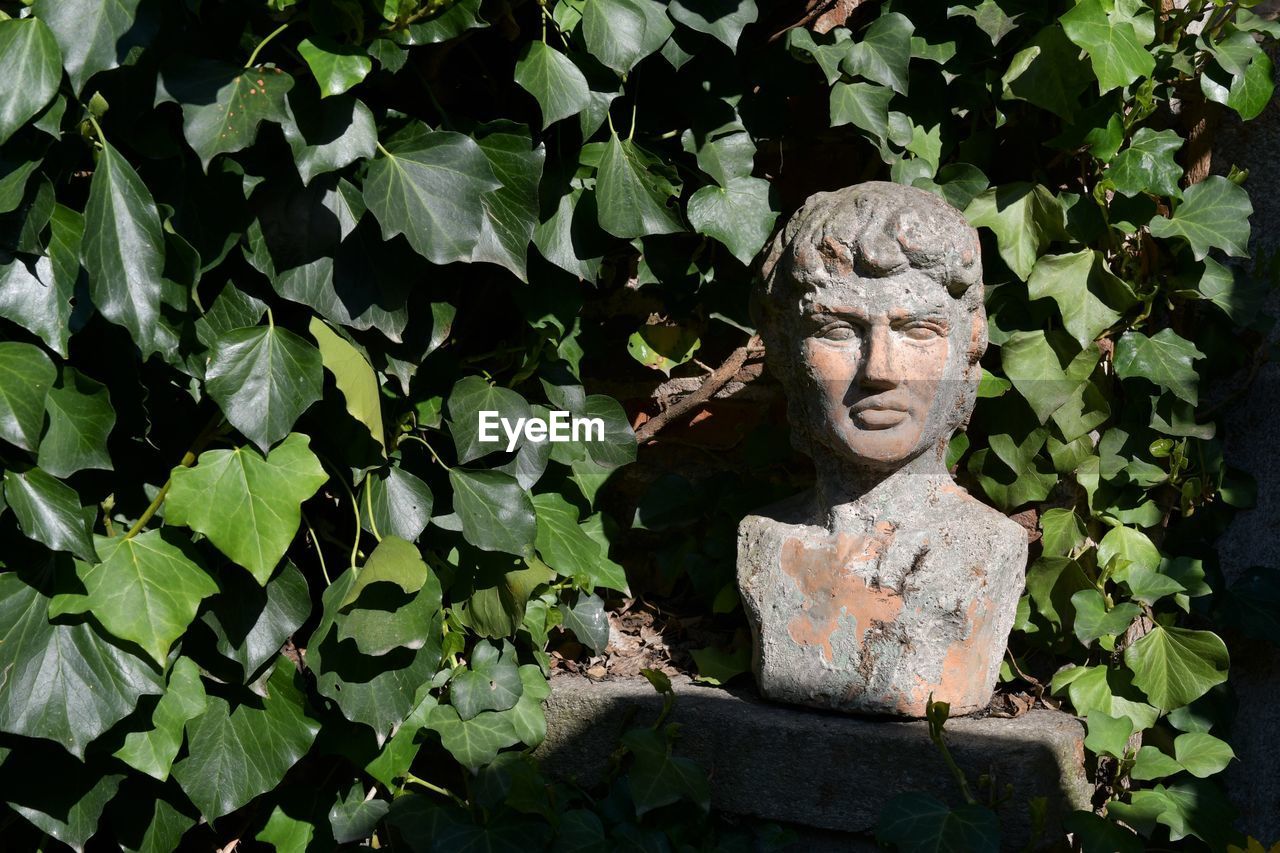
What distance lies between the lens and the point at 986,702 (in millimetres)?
2385

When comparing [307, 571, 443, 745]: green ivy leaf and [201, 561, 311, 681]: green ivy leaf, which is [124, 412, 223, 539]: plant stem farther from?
[307, 571, 443, 745]: green ivy leaf

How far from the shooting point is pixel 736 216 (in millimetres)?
2449

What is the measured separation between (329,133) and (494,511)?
66 cm

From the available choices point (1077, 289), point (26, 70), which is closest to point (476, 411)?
point (26, 70)

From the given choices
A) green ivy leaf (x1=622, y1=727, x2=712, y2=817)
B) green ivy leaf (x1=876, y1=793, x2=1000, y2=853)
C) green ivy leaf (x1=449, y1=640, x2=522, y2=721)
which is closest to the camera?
green ivy leaf (x1=876, y1=793, x2=1000, y2=853)

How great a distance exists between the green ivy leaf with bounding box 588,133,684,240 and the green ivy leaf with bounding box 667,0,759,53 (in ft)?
0.72

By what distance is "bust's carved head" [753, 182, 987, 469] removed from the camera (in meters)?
2.18

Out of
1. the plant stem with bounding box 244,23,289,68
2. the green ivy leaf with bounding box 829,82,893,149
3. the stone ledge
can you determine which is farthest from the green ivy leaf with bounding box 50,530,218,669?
the green ivy leaf with bounding box 829,82,893,149

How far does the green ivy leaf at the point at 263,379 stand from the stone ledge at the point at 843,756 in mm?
867

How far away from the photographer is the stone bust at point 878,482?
220 centimetres

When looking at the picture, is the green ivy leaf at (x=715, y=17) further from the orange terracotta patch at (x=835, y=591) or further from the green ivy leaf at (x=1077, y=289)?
the orange terracotta patch at (x=835, y=591)

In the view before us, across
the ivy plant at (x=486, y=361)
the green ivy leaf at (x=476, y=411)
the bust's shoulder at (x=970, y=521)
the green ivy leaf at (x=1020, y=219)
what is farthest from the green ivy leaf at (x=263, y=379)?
the green ivy leaf at (x=1020, y=219)

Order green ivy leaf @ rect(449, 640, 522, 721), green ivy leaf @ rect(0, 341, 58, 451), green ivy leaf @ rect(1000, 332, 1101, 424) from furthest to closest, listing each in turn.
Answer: green ivy leaf @ rect(1000, 332, 1101, 424)
green ivy leaf @ rect(449, 640, 522, 721)
green ivy leaf @ rect(0, 341, 58, 451)

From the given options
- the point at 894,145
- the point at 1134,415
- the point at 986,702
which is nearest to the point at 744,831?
the point at 986,702
